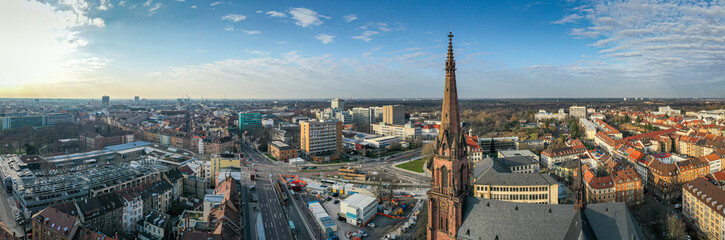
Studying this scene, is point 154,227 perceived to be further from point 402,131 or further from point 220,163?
point 402,131

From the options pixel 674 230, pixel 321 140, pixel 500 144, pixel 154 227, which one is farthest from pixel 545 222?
pixel 500 144

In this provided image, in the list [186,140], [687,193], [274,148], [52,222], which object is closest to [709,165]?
[687,193]

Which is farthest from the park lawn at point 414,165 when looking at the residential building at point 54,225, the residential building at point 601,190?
the residential building at point 54,225

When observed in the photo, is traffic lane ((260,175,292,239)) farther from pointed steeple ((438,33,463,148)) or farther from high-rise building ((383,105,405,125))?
high-rise building ((383,105,405,125))

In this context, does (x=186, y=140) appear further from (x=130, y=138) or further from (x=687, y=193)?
(x=687, y=193)

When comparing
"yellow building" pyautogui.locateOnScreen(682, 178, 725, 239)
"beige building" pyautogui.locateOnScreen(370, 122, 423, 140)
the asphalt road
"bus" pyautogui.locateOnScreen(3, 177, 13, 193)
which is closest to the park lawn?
the asphalt road

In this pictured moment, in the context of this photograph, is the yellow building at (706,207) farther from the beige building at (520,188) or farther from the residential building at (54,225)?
the residential building at (54,225)
